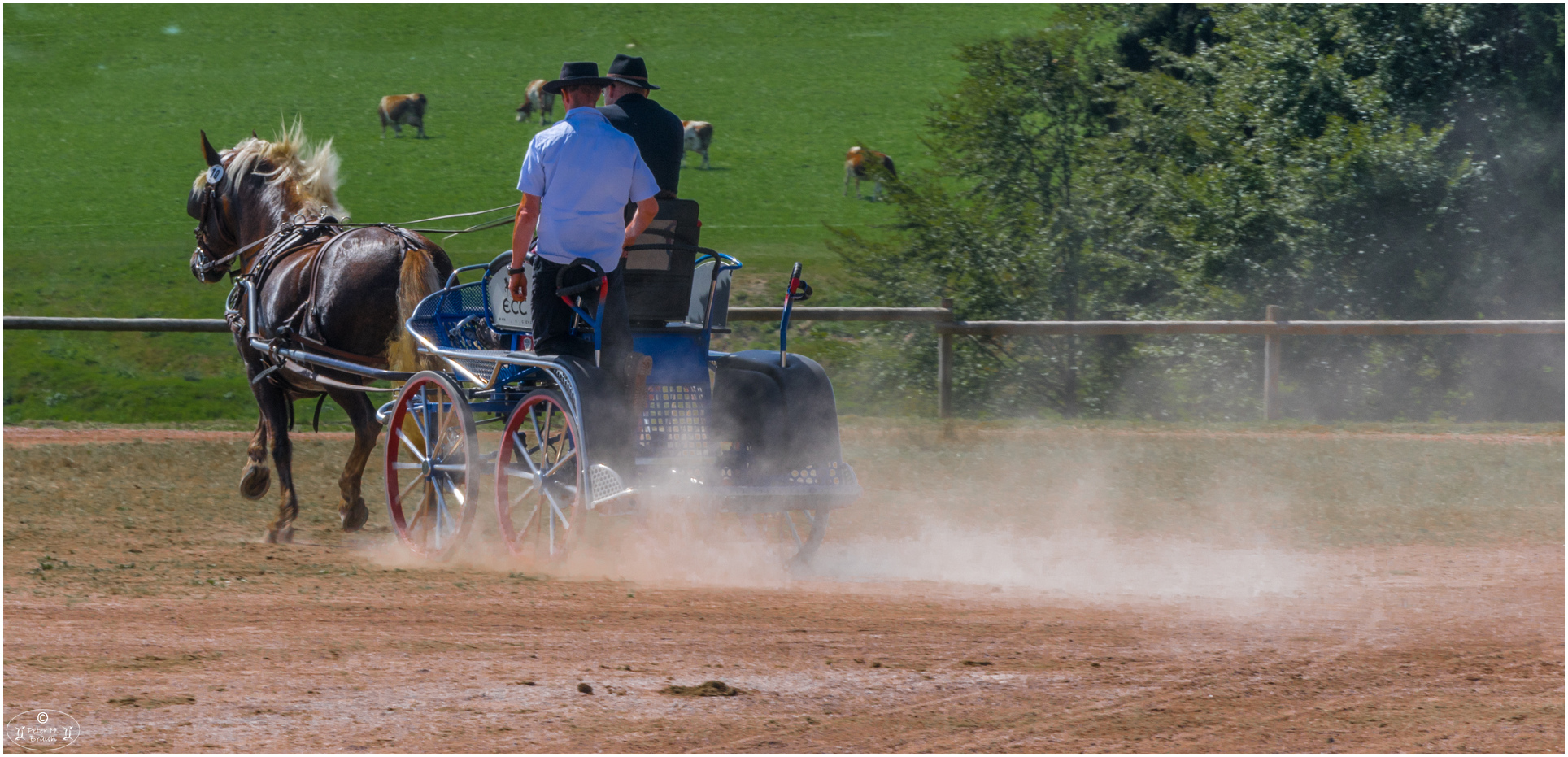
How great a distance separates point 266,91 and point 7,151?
6485mm

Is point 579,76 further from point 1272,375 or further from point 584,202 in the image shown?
point 1272,375

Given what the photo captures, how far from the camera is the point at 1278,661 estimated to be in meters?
4.75

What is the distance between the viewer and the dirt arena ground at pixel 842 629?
3955mm

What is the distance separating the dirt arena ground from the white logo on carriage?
5 centimetres

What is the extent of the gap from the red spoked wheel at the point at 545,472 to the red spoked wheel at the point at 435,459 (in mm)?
150

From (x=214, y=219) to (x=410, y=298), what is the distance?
7.61ft

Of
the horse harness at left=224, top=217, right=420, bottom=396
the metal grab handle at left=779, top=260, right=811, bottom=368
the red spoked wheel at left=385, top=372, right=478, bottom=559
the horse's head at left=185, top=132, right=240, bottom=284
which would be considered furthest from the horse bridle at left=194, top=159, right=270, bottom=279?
the metal grab handle at left=779, top=260, right=811, bottom=368

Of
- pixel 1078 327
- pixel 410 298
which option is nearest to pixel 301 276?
pixel 410 298

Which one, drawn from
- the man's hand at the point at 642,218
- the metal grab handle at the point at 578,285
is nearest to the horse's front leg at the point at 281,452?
the metal grab handle at the point at 578,285

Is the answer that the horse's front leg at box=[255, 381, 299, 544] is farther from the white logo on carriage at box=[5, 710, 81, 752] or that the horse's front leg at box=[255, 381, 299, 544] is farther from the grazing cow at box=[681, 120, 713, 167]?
the grazing cow at box=[681, 120, 713, 167]

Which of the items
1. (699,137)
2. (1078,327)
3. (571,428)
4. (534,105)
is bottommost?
(571,428)

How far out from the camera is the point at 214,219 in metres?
8.90

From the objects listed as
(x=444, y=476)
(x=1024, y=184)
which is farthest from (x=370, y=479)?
(x=1024, y=184)

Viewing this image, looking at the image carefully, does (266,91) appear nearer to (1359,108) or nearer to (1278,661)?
(1359,108)
